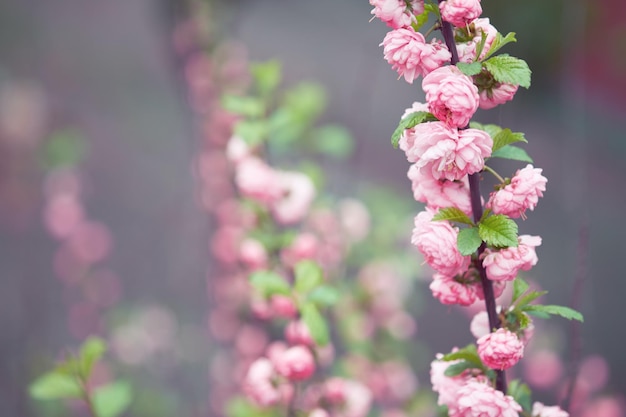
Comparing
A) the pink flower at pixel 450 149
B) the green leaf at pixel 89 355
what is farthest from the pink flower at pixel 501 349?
the green leaf at pixel 89 355

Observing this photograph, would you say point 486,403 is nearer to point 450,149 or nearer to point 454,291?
point 454,291

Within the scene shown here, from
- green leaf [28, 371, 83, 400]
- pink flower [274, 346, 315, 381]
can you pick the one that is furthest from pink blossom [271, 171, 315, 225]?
green leaf [28, 371, 83, 400]

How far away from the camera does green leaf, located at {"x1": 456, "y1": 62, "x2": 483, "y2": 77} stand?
0.51 metres

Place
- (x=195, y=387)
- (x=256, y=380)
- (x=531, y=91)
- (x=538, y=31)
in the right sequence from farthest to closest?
(x=531, y=91) < (x=538, y=31) < (x=195, y=387) < (x=256, y=380)

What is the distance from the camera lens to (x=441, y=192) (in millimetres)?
557

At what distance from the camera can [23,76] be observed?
3.25m

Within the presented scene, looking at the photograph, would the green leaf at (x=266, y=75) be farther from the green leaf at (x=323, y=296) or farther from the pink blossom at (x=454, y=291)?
the pink blossom at (x=454, y=291)

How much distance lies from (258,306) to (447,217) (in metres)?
0.52

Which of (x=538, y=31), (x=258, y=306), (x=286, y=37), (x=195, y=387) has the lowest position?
(x=258, y=306)

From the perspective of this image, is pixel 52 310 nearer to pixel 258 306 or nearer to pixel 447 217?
pixel 258 306

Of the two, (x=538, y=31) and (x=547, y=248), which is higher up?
(x=538, y=31)

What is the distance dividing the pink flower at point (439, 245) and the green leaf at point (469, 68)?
13cm

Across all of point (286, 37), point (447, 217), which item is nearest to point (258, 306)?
point (447, 217)

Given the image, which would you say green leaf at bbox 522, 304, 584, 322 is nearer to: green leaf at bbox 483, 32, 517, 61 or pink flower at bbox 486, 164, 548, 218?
pink flower at bbox 486, 164, 548, 218
